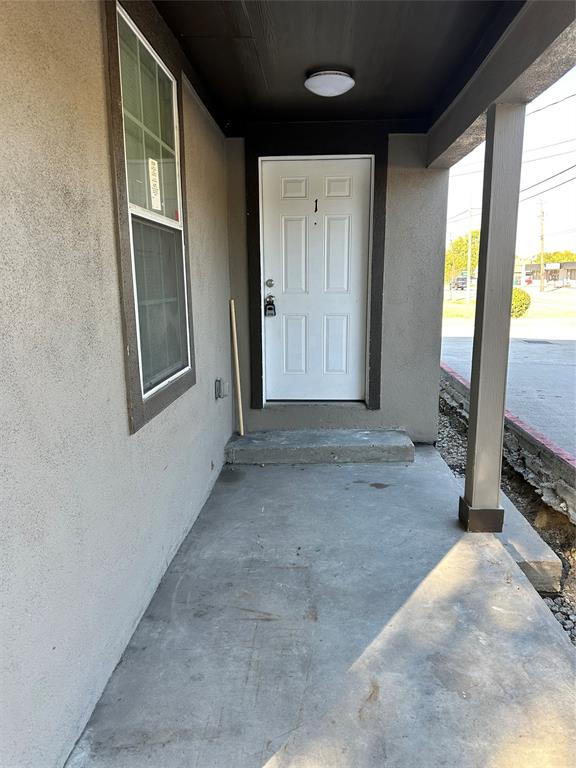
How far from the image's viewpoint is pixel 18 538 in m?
1.23

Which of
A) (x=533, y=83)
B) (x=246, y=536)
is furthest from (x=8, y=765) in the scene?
(x=533, y=83)

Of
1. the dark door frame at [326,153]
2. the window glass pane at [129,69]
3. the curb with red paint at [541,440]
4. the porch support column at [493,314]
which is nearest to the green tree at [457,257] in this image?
the curb with red paint at [541,440]

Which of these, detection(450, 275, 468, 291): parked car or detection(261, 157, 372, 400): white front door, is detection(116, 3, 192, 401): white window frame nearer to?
detection(261, 157, 372, 400): white front door

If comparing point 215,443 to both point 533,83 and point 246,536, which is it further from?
point 533,83

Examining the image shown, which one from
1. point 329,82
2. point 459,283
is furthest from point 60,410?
point 459,283

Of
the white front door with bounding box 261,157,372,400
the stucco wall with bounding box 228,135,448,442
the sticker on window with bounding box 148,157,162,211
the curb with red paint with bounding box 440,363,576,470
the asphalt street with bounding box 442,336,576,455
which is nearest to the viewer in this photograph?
the sticker on window with bounding box 148,157,162,211

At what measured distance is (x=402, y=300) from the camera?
13.4 feet

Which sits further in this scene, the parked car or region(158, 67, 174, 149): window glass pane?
the parked car

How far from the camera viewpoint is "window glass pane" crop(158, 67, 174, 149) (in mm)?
2420

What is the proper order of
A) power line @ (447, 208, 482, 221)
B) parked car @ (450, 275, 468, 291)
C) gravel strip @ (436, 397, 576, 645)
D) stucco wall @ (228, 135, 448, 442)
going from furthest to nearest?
parked car @ (450, 275, 468, 291) < power line @ (447, 208, 482, 221) < stucco wall @ (228, 135, 448, 442) < gravel strip @ (436, 397, 576, 645)

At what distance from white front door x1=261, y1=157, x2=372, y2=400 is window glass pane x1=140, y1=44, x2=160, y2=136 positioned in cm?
180

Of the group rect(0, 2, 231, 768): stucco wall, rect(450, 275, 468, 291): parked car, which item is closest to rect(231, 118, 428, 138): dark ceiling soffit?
rect(0, 2, 231, 768): stucco wall

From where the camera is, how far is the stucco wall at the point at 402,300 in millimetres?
3926

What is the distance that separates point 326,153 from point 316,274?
94 cm
